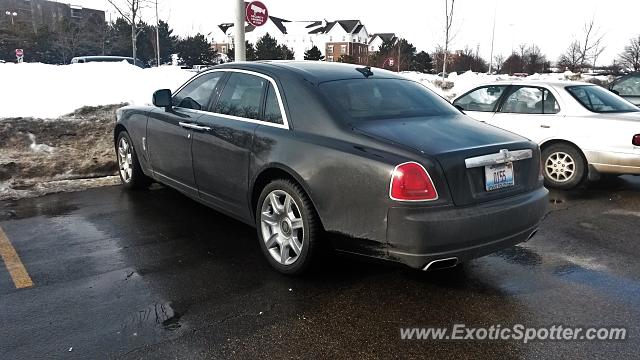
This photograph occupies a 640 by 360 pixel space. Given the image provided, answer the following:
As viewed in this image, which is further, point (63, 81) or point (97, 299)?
point (63, 81)

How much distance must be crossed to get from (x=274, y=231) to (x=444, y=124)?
1504 mm

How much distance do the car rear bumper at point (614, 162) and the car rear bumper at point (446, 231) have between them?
3907 millimetres

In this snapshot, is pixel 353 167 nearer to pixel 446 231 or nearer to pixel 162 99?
pixel 446 231

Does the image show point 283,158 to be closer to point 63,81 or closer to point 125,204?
point 125,204

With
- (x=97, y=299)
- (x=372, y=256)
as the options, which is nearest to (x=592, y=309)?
(x=372, y=256)

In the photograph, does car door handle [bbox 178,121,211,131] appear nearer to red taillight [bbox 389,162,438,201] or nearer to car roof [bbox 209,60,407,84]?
car roof [bbox 209,60,407,84]

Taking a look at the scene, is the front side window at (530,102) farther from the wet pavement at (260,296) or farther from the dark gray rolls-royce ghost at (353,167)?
the dark gray rolls-royce ghost at (353,167)

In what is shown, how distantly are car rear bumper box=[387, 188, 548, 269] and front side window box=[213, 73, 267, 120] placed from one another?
1622 mm

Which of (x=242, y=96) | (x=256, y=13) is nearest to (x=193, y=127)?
(x=242, y=96)

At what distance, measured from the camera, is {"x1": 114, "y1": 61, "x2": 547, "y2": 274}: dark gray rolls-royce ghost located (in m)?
3.08

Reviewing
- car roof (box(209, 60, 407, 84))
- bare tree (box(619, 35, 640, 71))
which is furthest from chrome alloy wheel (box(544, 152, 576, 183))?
bare tree (box(619, 35, 640, 71))

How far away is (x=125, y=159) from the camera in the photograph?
6.26 m

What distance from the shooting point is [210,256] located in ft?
13.7

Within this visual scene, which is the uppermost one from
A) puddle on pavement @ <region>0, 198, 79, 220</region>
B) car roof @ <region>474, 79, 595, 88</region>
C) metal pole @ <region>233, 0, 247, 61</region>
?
metal pole @ <region>233, 0, 247, 61</region>
